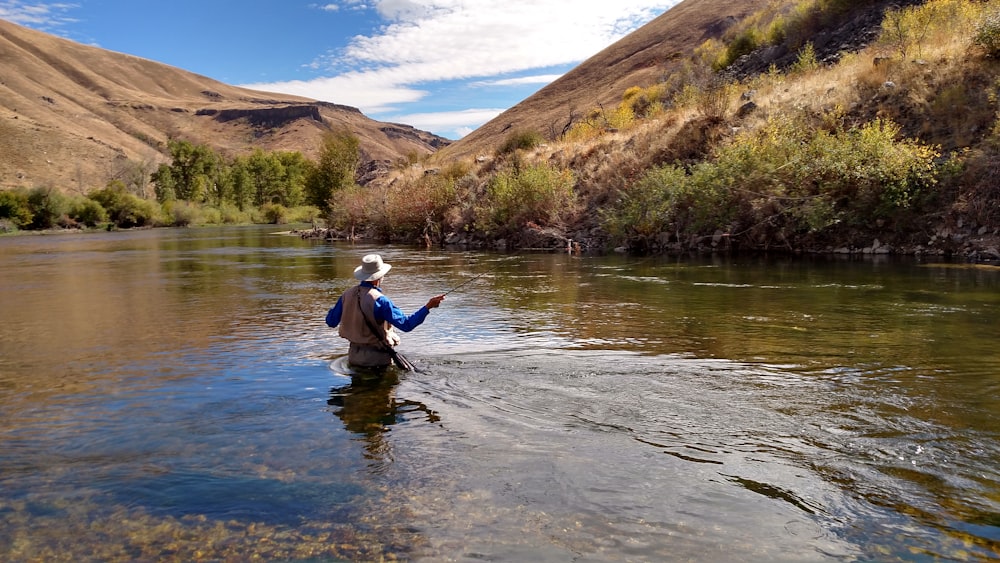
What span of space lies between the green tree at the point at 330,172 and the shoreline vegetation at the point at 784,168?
15.4 m

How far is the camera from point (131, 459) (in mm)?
6184

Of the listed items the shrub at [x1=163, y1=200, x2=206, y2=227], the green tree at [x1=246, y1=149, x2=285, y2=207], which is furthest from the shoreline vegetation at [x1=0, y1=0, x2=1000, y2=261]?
the green tree at [x1=246, y1=149, x2=285, y2=207]

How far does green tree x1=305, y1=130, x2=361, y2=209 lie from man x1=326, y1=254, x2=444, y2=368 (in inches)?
2152

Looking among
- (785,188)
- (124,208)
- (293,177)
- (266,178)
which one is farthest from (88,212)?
(785,188)

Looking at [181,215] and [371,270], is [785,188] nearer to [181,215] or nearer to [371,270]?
[371,270]

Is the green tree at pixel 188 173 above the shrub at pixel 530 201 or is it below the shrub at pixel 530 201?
above

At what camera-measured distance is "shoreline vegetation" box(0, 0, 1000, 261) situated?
20.3m

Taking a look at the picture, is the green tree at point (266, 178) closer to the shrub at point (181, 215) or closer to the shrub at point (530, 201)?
the shrub at point (181, 215)

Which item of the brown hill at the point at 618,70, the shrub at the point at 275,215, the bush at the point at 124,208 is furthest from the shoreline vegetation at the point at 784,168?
the shrub at the point at 275,215

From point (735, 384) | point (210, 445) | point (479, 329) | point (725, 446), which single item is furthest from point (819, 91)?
point (210, 445)

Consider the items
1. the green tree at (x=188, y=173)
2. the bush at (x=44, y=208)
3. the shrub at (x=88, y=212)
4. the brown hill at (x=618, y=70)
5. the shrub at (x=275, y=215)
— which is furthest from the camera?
the green tree at (x=188, y=173)

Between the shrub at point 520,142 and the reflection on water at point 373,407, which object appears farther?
the shrub at point 520,142

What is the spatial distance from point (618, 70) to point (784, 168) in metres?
63.5

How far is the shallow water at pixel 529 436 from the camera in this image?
15.0 feet
